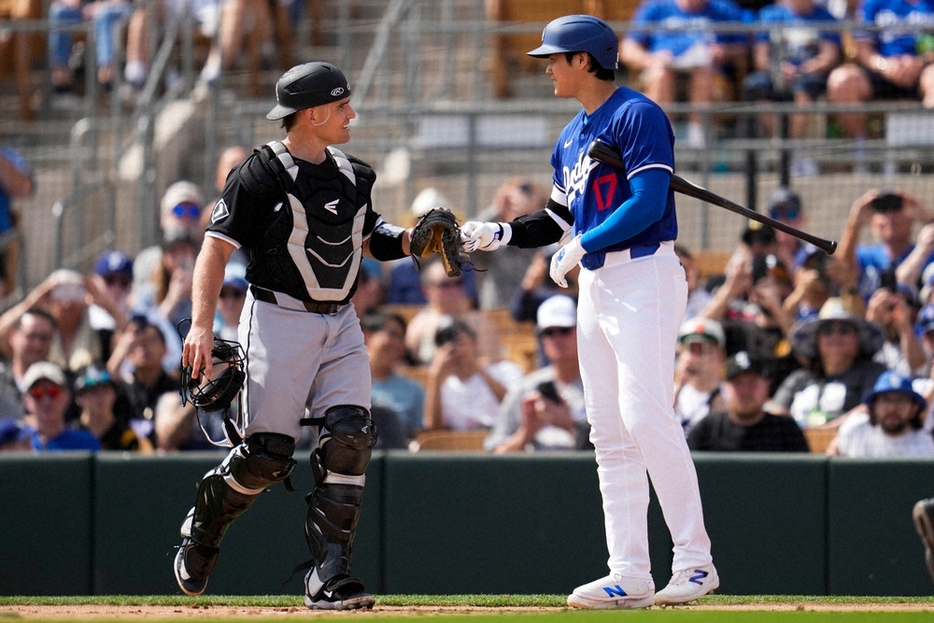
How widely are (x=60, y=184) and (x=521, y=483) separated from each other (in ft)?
20.8

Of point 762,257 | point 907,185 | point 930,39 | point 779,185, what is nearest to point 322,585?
point 762,257

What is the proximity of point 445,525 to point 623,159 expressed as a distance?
2.97m

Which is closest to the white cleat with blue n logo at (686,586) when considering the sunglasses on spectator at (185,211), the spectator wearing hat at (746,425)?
the spectator wearing hat at (746,425)

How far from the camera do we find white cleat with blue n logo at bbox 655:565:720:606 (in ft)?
17.9

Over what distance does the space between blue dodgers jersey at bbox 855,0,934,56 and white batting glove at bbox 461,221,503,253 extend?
6.05 m

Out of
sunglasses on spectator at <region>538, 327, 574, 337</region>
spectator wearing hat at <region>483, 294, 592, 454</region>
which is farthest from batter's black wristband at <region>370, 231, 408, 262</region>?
sunglasses on spectator at <region>538, 327, 574, 337</region>

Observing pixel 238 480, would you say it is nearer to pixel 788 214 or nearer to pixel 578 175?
pixel 578 175

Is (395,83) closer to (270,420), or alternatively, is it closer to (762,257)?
(762,257)

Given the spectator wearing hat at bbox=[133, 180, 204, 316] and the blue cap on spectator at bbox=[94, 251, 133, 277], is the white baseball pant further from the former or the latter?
the blue cap on spectator at bbox=[94, 251, 133, 277]

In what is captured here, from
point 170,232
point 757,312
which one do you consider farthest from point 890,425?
point 170,232

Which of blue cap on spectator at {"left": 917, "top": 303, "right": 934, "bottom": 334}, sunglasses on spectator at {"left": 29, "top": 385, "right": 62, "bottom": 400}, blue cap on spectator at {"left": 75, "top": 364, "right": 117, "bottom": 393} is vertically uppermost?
blue cap on spectator at {"left": 917, "top": 303, "right": 934, "bottom": 334}

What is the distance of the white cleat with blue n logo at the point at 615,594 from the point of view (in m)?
5.52

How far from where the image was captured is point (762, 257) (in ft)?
31.8

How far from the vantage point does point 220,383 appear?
18.2ft
